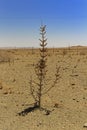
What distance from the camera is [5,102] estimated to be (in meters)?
10.9

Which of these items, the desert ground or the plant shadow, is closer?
the desert ground

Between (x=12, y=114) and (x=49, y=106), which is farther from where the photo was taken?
(x=49, y=106)

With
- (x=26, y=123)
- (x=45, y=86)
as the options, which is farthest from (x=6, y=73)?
(x=26, y=123)

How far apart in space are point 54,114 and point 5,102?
237 cm

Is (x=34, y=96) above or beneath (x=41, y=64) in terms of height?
beneath

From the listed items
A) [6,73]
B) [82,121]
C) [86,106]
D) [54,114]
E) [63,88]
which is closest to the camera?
[82,121]

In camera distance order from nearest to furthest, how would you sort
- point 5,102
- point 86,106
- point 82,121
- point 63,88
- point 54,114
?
point 82,121 < point 54,114 < point 86,106 < point 5,102 < point 63,88

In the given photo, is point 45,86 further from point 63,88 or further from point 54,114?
point 54,114

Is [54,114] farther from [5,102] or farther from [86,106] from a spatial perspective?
[5,102]

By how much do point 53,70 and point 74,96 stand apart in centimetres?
629

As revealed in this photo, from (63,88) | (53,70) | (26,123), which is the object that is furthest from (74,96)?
(53,70)

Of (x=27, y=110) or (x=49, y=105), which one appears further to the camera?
(x=49, y=105)

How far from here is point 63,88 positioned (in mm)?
12625

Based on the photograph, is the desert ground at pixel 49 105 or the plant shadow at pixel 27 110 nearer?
the desert ground at pixel 49 105
